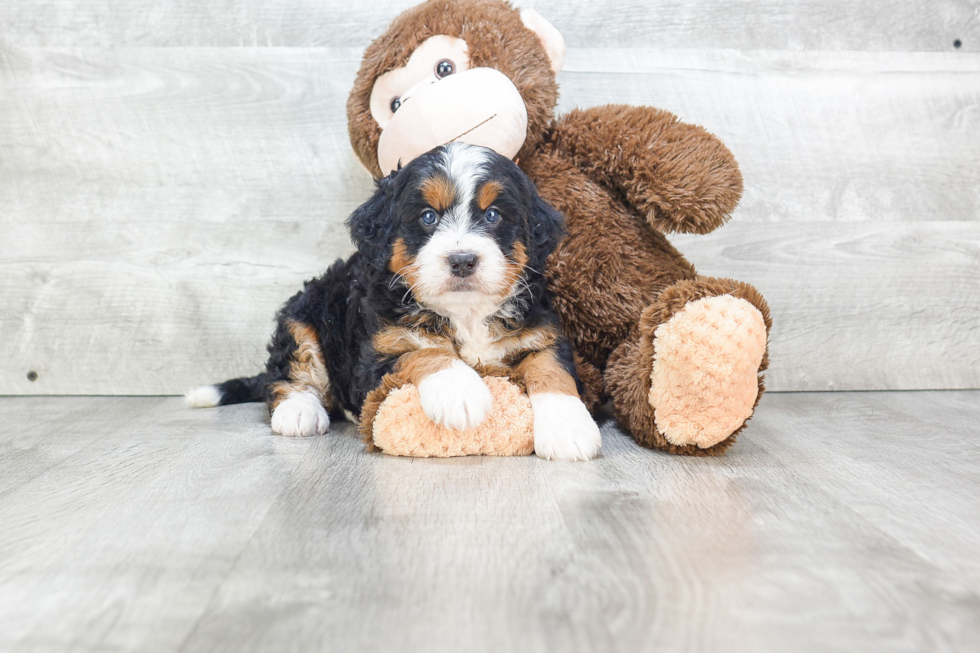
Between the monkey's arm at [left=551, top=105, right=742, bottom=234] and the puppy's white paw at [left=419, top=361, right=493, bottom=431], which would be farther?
the monkey's arm at [left=551, top=105, right=742, bottom=234]

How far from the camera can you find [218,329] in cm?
320

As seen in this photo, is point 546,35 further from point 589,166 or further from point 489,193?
point 489,193

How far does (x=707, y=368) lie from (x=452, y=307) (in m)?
0.67

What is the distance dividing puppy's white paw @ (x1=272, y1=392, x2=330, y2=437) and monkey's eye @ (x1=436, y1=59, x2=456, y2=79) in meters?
1.09

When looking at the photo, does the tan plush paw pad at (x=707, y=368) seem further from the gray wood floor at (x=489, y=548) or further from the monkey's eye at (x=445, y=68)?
the monkey's eye at (x=445, y=68)

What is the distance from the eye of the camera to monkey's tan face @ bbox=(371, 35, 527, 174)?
227cm

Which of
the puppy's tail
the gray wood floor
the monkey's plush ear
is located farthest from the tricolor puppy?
the monkey's plush ear

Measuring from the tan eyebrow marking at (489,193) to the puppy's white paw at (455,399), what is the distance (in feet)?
1.40

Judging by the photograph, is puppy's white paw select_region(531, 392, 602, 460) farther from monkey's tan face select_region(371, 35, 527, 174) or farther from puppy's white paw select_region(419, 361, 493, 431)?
monkey's tan face select_region(371, 35, 527, 174)

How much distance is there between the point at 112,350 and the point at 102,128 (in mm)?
867

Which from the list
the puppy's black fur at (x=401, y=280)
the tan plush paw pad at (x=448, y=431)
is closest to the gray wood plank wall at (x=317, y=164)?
the puppy's black fur at (x=401, y=280)

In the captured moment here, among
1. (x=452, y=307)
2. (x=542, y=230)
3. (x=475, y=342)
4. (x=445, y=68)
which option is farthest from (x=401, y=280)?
(x=445, y=68)

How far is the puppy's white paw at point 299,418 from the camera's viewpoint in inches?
95.3

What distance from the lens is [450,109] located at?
2266 millimetres
